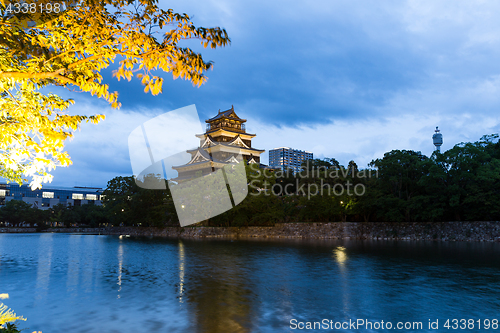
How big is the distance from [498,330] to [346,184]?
2808 cm

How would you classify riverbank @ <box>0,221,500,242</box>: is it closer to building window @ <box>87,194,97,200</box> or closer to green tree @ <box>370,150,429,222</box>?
green tree @ <box>370,150,429,222</box>

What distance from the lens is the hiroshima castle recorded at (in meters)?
48.7

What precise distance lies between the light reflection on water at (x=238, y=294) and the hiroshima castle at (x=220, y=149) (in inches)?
1343

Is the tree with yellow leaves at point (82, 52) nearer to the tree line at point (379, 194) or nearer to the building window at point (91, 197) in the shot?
the tree line at point (379, 194)

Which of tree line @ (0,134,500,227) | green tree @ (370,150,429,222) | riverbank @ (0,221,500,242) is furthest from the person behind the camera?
green tree @ (370,150,429,222)

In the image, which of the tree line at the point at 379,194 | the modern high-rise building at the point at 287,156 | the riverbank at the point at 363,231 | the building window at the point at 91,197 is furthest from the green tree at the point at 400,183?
the modern high-rise building at the point at 287,156

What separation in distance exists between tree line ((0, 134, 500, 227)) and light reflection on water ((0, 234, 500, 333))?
14.6m

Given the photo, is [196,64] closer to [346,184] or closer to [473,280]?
[473,280]

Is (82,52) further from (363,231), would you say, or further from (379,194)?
(363,231)

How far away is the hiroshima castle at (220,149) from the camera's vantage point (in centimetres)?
4872

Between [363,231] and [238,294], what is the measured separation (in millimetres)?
26239

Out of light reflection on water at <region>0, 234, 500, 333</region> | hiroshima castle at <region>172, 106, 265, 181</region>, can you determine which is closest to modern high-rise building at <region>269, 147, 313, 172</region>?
hiroshima castle at <region>172, 106, 265, 181</region>

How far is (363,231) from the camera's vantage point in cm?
3259

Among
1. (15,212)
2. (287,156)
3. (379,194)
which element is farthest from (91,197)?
(379,194)
